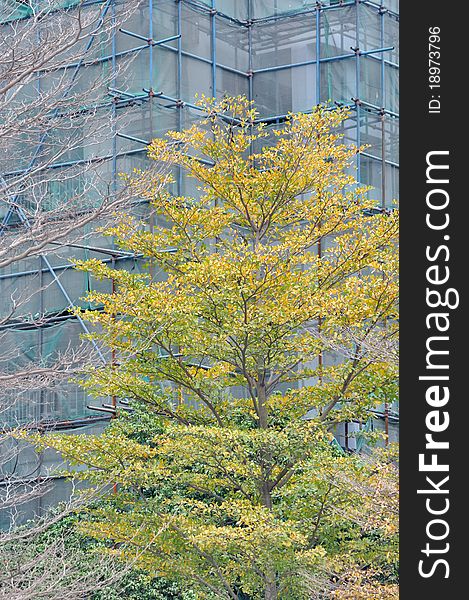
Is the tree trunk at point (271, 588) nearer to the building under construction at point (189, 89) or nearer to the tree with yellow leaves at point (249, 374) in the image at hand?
the tree with yellow leaves at point (249, 374)

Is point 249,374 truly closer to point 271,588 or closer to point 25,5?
point 271,588

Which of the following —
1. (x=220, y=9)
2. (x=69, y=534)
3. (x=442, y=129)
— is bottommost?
(x=69, y=534)

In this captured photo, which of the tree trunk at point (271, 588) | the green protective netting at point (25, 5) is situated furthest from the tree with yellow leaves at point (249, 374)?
the green protective netting at point (25, 5)

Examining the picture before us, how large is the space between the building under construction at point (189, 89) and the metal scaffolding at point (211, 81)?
24 mm

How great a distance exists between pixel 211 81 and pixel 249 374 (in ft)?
29.2

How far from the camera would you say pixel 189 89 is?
24.4 metres

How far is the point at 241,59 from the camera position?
84.9 feet

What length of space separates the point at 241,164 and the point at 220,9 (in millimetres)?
8784

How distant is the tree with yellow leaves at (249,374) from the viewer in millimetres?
16156

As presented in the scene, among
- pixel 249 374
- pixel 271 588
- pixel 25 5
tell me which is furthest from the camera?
pixel 249 374

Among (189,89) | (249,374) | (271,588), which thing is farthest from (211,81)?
(271,588)

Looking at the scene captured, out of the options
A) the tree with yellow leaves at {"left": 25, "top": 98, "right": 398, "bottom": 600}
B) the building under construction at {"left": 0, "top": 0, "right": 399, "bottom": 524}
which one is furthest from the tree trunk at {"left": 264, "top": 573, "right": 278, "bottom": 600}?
the building under construction at {"left": 0, "top": 0, "right": 399, "bottom": 524}

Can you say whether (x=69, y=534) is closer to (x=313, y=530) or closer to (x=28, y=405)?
(x=28, y=405)

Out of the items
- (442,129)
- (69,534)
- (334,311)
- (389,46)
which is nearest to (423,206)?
(442,129)
